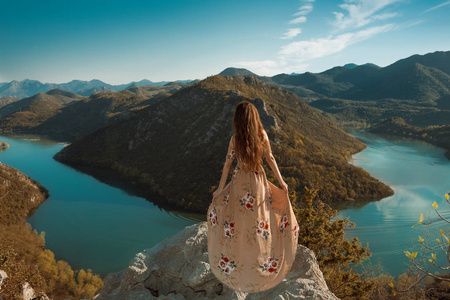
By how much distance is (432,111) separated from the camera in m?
158

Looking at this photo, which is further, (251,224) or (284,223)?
(284,223)

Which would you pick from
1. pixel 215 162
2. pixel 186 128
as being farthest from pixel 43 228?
pixel 186 128

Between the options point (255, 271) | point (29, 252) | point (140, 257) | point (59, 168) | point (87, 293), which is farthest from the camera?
point (59, 168)

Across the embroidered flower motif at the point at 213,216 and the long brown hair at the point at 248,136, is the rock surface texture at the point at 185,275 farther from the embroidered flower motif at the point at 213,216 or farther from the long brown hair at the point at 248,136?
the long brown hair at the point at 248,136

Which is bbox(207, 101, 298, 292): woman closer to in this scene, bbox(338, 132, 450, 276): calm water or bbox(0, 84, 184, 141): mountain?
bbox(338, 132, 450, 276): calm water

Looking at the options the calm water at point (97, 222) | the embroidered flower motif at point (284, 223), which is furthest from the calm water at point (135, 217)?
the embroidered flower motif at point (284, 223)

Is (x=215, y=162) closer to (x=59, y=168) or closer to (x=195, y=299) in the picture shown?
(x=195, y=299)

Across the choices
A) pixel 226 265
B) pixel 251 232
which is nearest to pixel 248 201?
pixel 251 232

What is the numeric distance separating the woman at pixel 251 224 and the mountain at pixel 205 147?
133 ft

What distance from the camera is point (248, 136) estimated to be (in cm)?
484

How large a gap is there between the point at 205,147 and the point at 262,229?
57.1 meters

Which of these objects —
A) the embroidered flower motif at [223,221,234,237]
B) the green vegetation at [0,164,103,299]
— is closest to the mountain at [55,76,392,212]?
the green vegetation at [0,164,103,299]

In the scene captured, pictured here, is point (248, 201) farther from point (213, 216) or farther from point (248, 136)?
point (248, 136)

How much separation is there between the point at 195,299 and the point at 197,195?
43.7m
